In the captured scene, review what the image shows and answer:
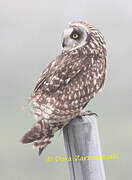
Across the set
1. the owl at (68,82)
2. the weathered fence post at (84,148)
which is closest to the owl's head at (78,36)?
the owl at (68,82)

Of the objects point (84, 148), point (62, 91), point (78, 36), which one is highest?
point (78, 36)

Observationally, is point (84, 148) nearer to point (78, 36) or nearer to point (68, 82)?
point (68, 82)

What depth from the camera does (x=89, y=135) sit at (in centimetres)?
144

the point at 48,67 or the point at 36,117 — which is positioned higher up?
the point at 48,67

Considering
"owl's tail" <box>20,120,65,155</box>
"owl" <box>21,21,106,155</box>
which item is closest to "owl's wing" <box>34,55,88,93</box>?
"owl" <box>21,21,106,155</box>

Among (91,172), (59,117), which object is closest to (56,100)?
(59,117)

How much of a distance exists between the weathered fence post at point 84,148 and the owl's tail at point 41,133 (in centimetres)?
8

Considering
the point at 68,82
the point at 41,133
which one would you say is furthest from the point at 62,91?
the point at 41,133

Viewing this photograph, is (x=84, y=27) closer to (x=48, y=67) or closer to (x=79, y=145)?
(x=48, y=67)

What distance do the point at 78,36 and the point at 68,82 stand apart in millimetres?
297

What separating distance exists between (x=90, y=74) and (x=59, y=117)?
317mm

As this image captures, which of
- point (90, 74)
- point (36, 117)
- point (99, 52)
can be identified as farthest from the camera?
point (99, 52)

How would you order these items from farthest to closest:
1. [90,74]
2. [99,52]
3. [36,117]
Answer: [99,52] < [90,74] < [36,117]

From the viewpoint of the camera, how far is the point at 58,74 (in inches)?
60.1
